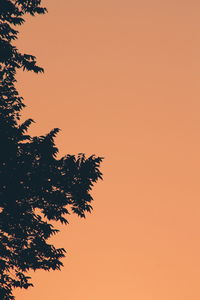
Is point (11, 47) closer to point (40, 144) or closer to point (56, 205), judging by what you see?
point (40, 144)

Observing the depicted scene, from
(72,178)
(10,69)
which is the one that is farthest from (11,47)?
(72,178)

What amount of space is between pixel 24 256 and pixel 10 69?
18.6 ft

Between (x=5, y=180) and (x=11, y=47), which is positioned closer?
(x=5, y=180)

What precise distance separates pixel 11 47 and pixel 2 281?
672 cm

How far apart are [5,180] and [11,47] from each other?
4.31m

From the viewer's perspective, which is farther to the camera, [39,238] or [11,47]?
[11,47]

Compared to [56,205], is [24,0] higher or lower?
higher

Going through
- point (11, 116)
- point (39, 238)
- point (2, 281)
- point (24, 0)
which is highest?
point (24, 0)

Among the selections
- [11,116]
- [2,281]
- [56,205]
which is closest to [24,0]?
[11,116]

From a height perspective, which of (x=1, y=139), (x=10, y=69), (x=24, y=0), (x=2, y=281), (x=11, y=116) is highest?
(x=24, y=0)

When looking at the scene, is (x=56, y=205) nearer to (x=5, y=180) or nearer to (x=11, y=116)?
(x=5, y=180)

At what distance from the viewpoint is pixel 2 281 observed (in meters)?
17.8

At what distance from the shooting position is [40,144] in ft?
57.0

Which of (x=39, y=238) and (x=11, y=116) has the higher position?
(x=11, y=116)
